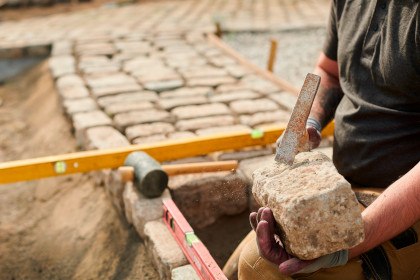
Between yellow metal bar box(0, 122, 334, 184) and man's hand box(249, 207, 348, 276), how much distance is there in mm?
1533

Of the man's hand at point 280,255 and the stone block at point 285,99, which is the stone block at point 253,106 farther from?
the man's hand at point 280,255

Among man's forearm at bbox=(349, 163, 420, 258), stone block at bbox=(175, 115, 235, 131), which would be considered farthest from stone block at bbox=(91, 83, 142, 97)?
man's forearm at bbox=(349, 163, 420, 258)

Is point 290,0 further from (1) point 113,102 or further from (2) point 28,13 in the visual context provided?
(1) point 113,102

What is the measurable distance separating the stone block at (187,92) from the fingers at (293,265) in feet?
10.0

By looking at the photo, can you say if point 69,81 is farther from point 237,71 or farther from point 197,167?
point 197,167

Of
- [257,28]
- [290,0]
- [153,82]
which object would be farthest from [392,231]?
[290,0]

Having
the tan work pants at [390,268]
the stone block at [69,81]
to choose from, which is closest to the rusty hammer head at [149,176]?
the tan work pants at [390,268]

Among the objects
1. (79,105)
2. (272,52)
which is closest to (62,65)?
(79,105)

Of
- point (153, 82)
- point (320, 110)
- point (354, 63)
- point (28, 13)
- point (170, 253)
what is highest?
point (354, 63)

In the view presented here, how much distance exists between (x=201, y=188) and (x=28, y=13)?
24.0 feet

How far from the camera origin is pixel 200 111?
4.48 meters

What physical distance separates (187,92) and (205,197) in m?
1.73

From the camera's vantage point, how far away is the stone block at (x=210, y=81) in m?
5.14

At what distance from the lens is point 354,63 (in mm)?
2535
